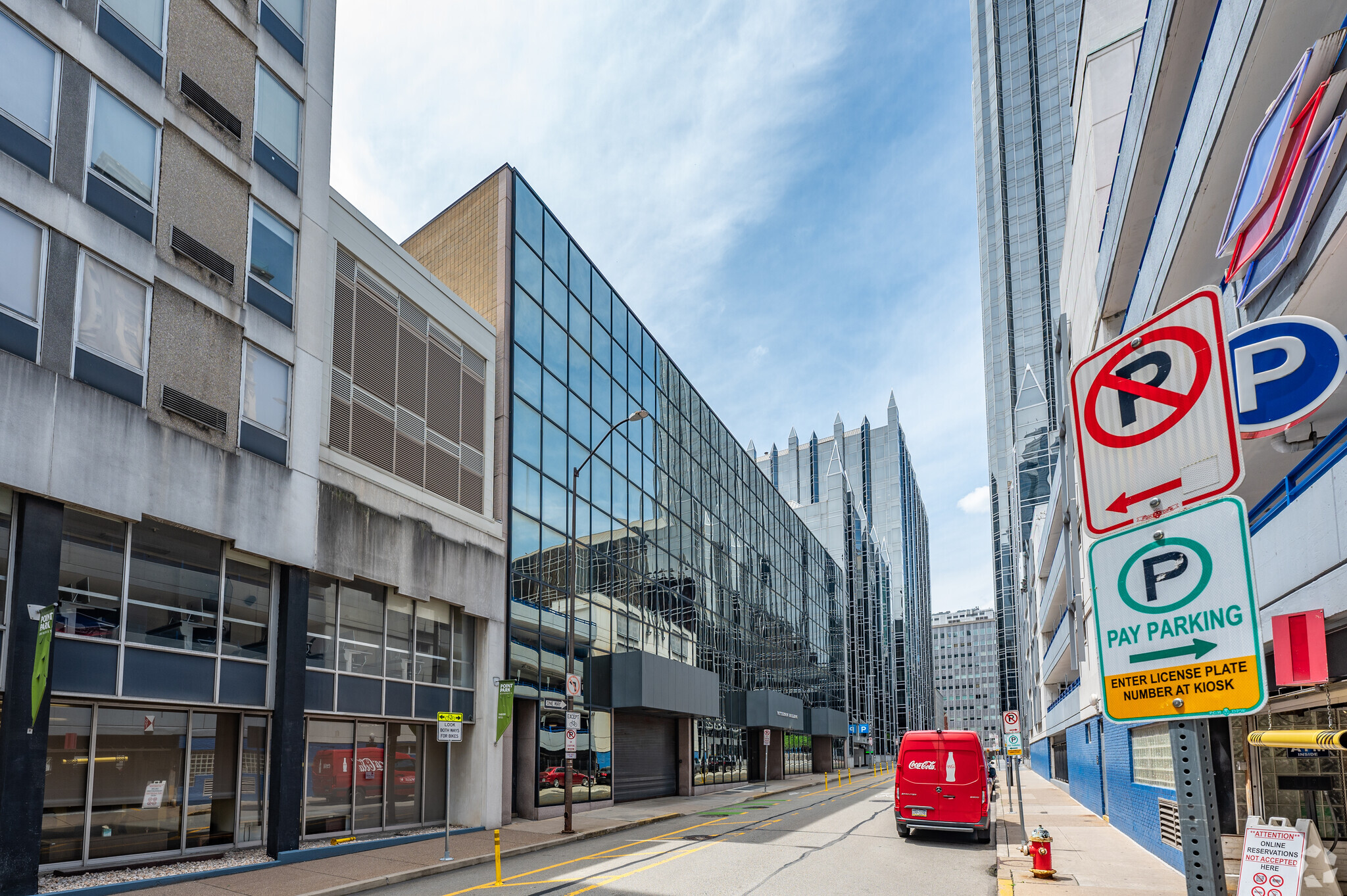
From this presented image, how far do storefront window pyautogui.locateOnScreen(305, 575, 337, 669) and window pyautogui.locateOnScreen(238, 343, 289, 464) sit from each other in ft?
9.25

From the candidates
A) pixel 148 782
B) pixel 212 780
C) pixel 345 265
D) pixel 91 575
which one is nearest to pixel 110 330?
pixel 91 575

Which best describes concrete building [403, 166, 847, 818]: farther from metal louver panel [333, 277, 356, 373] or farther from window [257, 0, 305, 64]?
window [257, 0, 305, 64]

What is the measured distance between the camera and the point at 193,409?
15203mm

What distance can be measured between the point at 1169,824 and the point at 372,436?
57.5ft

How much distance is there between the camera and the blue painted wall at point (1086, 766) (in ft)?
85.4

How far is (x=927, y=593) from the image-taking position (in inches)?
6235

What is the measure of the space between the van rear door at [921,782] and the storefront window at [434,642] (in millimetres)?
10865

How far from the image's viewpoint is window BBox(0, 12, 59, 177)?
1262cm

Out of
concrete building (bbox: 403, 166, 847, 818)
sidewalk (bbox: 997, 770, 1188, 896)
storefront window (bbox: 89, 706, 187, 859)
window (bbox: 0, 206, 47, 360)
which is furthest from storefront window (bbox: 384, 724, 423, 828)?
sidewalk (bbox: 997, 770, 1188, 896)

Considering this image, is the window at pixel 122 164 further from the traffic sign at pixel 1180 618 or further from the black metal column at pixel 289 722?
the traffic sign at pixel 1180 618

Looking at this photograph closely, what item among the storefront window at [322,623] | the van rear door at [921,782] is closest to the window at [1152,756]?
the van rear door at [921,782]

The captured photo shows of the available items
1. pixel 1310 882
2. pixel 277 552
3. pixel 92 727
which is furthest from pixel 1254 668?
pixel 277 552

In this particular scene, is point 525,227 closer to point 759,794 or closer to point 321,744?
point 321,744

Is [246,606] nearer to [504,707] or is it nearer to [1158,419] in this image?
[504,707]
